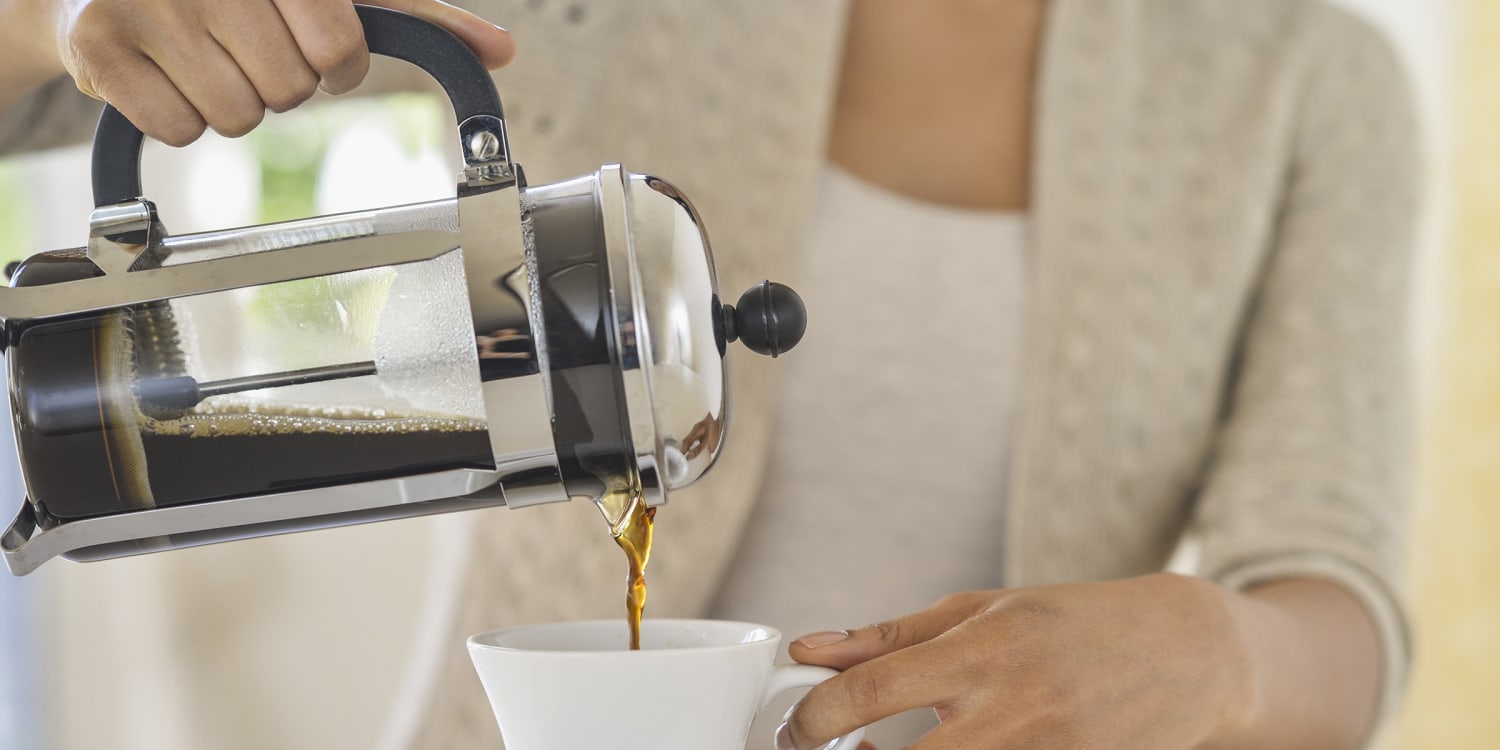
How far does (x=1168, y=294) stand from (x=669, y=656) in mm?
701

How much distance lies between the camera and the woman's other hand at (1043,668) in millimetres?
440

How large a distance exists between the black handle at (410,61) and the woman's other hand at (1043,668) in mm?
250

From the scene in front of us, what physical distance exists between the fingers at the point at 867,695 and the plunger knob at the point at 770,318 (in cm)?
13

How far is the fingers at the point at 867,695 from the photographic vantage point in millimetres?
429

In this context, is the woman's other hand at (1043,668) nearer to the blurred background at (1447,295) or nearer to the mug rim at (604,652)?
the mug rim at (604,652)

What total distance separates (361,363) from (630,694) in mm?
151

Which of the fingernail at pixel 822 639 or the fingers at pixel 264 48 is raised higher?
the fingers at pixel 264 48

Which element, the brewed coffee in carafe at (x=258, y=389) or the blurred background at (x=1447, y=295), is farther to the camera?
the blurred background at (x=1447, y=295)

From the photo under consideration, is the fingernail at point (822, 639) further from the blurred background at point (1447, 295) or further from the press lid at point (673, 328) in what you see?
the blurred background at point (1447, 295)

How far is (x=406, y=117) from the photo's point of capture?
5.93ft

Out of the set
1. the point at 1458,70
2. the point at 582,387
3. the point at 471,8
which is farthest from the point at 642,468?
the point at 1458,70

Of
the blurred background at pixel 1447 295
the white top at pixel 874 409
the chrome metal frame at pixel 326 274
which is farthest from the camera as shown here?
the blurred background at pixel 1447 295

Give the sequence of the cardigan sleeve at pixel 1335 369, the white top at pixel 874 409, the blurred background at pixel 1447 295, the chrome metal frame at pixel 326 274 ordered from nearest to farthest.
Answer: the chrome metal frame at pixel 326 274 < the cardigan sleeve at pixel 1335 369 < the white top at pixel 874 409 < the blurred background at pixel 1447 295

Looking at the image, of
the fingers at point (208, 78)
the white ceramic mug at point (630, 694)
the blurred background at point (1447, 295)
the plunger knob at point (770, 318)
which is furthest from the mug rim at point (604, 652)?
the blurred background at point (1447, 295)
